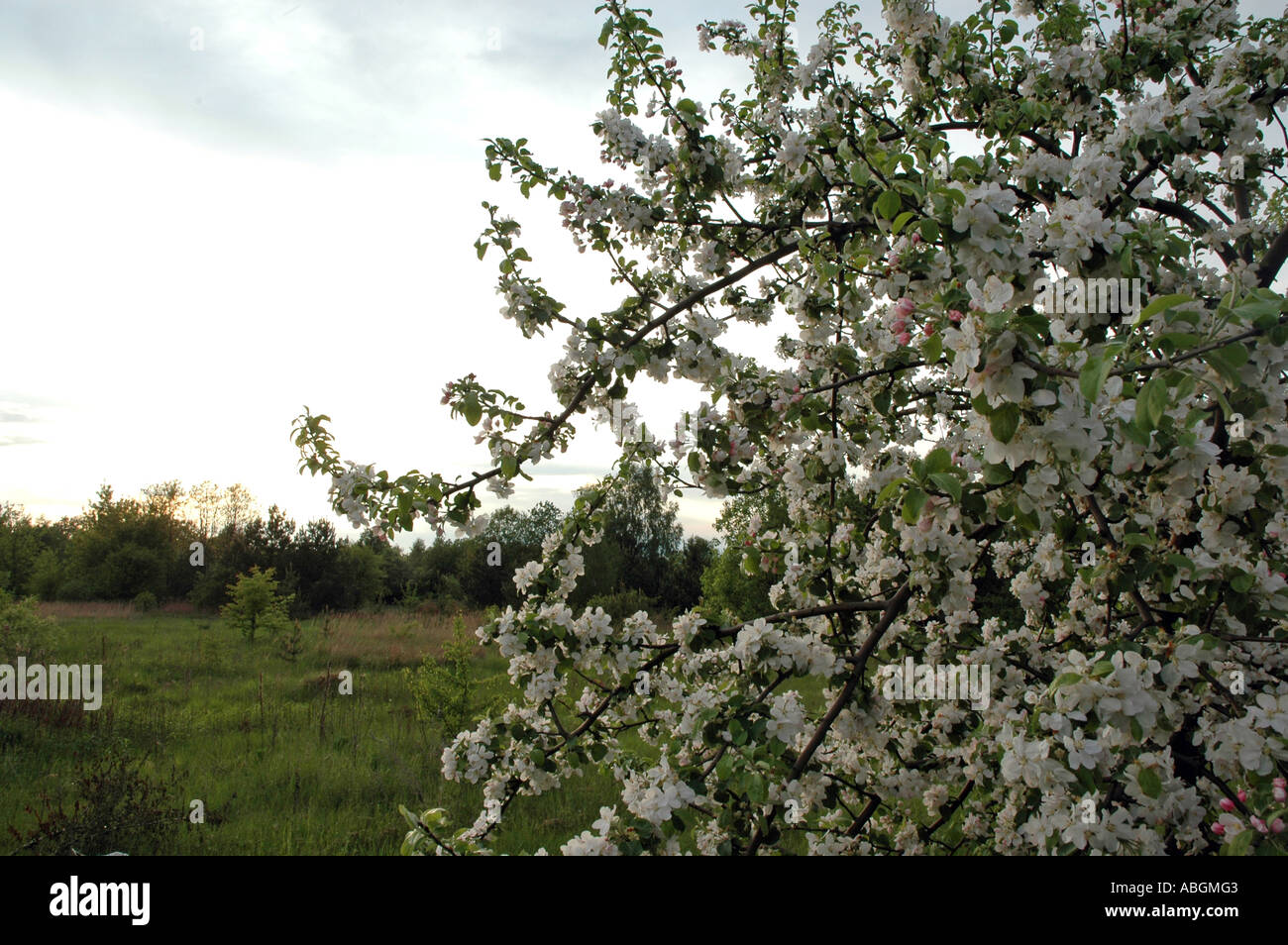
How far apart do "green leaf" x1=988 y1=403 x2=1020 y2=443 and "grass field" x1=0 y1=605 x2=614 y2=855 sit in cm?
284

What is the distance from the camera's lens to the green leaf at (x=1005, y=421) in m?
1.43

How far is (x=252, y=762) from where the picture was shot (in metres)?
6.83

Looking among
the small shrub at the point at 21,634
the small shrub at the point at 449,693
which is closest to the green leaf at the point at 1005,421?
the small shrub at the point at 449,693

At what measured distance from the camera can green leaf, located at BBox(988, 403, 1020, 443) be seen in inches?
56.2

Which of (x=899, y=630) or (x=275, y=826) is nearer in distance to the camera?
(x=899, y=630)

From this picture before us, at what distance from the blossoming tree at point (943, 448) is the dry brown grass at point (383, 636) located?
29.3 feet

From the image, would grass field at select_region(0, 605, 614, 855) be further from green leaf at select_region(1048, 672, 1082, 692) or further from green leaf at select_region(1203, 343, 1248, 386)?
green leaf at select_region(1203, 343, 1248, 386)

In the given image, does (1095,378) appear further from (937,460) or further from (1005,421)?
(937,460)

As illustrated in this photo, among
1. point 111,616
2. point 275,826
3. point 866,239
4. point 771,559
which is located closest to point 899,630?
point 771,559

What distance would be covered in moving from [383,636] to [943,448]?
1606 centimetres

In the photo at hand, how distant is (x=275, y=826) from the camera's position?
17.4 feet

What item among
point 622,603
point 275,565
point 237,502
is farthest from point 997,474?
point 237,502
